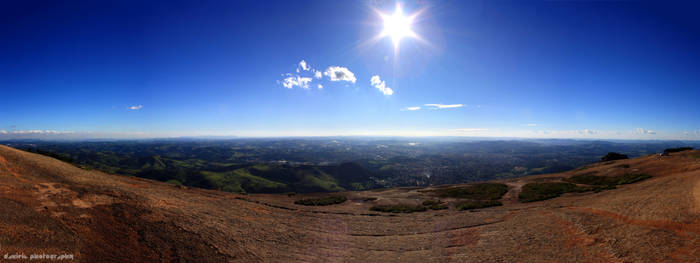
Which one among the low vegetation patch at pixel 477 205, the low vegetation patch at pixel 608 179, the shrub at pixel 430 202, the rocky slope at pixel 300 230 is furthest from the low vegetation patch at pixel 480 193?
the rocky slope at pixel 300 230

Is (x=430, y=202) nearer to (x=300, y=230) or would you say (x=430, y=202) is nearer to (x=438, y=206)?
(x=438, y=206)

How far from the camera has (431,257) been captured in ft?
44.9

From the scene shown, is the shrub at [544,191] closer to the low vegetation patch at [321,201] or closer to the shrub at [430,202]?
the shrub at [430,202]

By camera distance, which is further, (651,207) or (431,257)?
(651,207)

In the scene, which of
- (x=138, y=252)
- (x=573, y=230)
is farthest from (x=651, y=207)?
(x=138, y=252)

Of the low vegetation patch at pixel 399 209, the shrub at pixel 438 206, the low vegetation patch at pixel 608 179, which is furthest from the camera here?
the low vegetation patch at pixel 608 179

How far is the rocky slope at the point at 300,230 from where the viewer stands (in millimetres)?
11047

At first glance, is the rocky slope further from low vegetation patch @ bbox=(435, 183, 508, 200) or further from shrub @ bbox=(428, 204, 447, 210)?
low vegetation patch @ bbox=(435, 183, 508, 200)

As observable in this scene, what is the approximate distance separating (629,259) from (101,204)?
2741 cm

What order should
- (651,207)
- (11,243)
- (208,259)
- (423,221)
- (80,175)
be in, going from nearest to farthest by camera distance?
1. (11,243)
2. (208,259)
3. (651,207)
4. (80,175)
5. (423,221)

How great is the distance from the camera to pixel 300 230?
1797 cm

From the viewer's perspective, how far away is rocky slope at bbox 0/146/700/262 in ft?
36.2

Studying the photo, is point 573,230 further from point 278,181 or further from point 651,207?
point 278,181

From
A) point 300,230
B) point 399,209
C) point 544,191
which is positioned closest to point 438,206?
point 399,209
